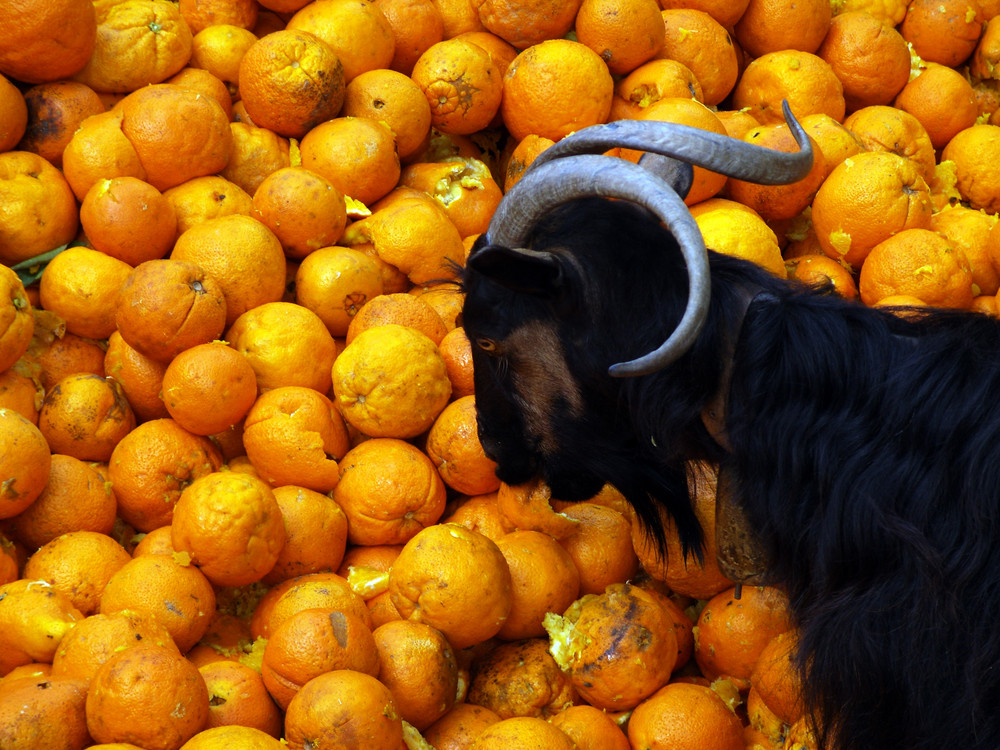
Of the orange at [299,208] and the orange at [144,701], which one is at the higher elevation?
the orange at [299,208]

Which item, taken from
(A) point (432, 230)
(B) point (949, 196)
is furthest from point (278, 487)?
(B) point (949, 196)

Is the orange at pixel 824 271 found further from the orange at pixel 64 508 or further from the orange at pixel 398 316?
the orange at pixel 64 508

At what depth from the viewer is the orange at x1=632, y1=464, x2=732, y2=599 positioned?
11.6 feet

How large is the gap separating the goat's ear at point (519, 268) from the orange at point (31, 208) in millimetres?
2525

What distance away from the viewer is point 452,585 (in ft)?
10.7

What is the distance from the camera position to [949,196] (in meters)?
5.17

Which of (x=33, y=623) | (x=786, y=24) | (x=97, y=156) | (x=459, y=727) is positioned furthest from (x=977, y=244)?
(x=33, y=623)

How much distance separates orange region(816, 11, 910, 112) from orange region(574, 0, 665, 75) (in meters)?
1.11

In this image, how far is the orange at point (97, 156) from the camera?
4301mm

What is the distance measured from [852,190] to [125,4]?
367 cm

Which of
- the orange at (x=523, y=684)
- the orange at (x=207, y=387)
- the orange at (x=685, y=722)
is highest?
the orange at (x=207, y=387)

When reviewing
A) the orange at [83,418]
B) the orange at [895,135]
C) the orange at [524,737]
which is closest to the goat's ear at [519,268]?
the orange at [524,737]

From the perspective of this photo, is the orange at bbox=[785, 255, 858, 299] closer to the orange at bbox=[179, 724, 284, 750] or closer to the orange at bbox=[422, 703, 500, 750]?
the orange at bbox=[422, 703, 500, 750]

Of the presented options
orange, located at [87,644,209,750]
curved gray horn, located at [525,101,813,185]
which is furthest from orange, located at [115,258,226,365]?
curved gray horn, located at [525,101,813,185]
